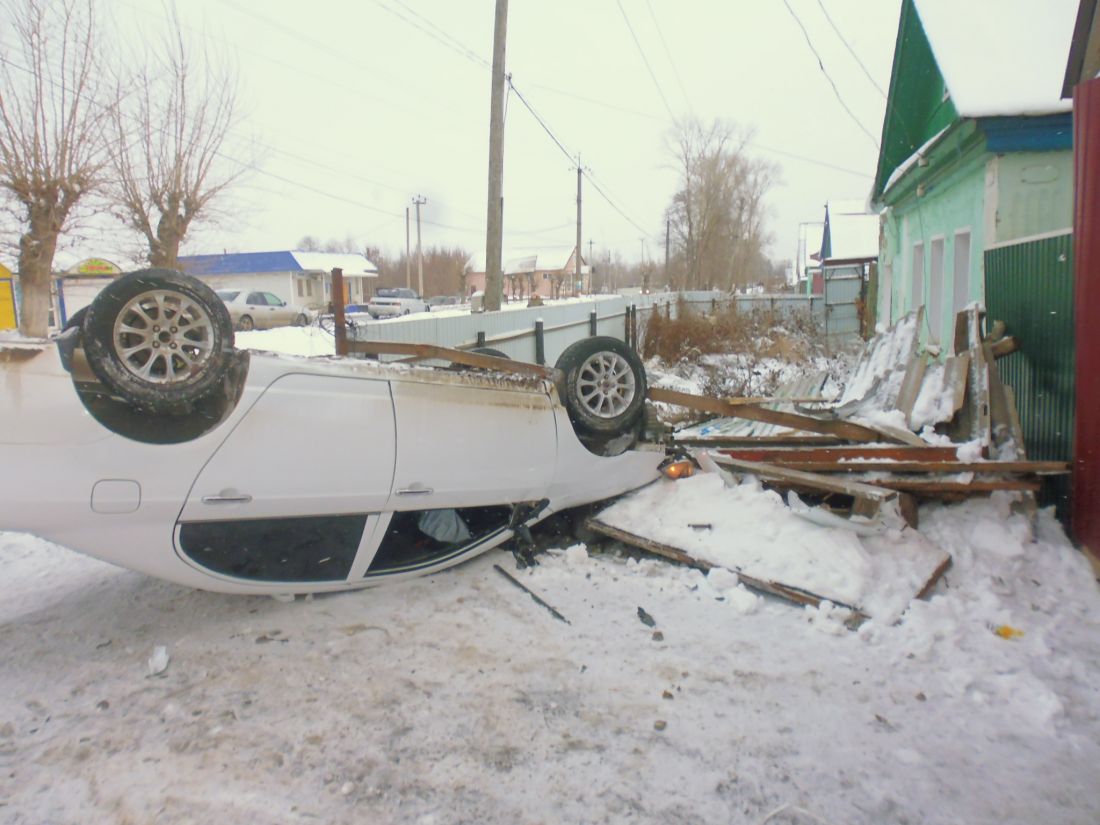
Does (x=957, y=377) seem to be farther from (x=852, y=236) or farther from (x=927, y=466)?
(x=852, y=236)

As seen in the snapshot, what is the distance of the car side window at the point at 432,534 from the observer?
13.8 ft

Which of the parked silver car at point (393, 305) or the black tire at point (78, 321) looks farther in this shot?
the parked silver car at point (393, 305)

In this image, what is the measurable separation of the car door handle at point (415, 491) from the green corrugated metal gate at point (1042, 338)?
4076mm

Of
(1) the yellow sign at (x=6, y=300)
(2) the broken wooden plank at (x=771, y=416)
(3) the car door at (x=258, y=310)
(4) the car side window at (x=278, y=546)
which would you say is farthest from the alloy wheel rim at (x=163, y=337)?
(3) the car door at (x=258, y=310)

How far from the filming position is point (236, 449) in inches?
140

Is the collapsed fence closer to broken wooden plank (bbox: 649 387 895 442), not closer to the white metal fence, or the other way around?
the white metal fence

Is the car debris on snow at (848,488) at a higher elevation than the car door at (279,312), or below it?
below

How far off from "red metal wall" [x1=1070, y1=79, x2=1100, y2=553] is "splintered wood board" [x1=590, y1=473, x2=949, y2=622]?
3.44 feet

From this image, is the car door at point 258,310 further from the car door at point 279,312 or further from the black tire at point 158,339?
the black tire at point 158,339

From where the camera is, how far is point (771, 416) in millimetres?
5840

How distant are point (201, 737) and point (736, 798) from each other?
1978 millimetres

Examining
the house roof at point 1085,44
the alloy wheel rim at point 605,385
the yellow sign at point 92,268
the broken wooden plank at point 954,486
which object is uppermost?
the yellow sign at point 92,268

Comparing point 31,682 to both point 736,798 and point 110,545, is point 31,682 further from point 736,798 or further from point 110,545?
point 736,798

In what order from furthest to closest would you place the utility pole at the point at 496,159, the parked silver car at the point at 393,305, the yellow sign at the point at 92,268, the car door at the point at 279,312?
the parked silver car at the point at 393,305 → the car door at the point at 279,312 → the yellow sign at the point at 92,268 → the utility pole at the point at 496,159
